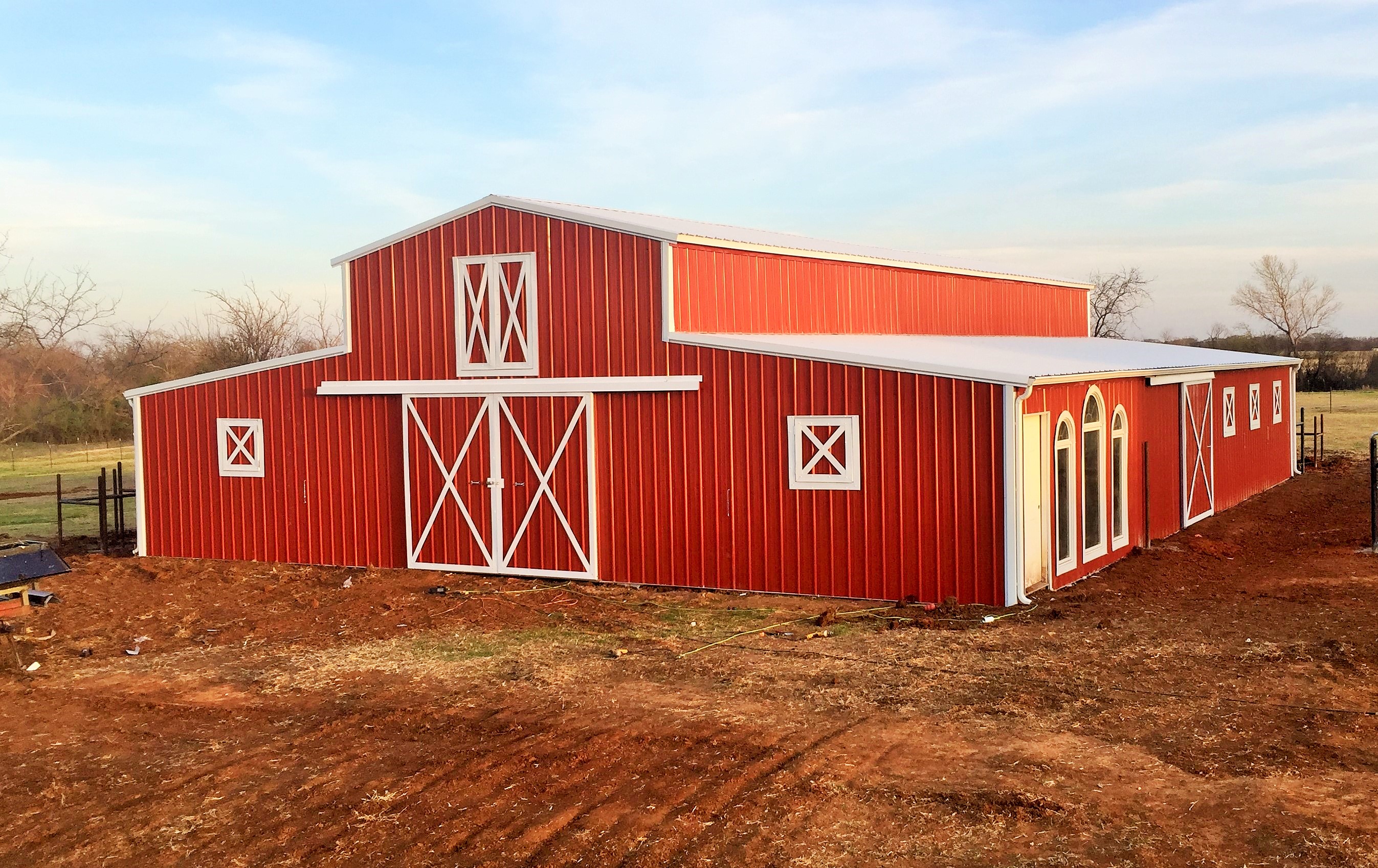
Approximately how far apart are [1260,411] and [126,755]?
76.2 feet

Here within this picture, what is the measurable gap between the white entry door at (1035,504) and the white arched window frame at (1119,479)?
2639mm

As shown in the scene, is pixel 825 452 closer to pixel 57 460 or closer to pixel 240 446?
pixel 240 446

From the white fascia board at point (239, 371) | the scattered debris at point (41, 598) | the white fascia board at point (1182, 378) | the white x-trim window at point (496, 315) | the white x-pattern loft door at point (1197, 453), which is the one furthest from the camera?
the white x-pattern loft door at point (1197, 453)

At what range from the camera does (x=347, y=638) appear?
12.4m

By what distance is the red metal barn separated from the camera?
13266 mm

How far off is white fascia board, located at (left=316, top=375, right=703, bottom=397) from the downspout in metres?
3.77

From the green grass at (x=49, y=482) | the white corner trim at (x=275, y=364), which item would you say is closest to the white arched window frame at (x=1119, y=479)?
the white corner trim at (x=275, y=364)

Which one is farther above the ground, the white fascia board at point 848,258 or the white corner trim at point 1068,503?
A: the white fascia board at point 848,258

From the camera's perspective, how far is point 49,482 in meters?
32.2

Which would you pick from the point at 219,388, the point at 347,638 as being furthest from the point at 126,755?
the point at 219,388

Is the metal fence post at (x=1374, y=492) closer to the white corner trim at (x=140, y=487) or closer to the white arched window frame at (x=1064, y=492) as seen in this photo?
the white arched window frame at (x=1064, y=492)

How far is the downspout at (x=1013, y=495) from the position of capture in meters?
12.6

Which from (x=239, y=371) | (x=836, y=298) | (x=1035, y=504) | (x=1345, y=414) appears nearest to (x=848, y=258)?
(x=836, y=298)

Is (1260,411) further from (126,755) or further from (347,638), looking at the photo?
(126,755)
